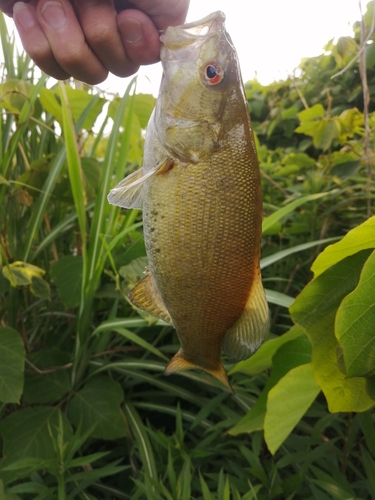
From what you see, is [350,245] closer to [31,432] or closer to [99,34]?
[99,34]

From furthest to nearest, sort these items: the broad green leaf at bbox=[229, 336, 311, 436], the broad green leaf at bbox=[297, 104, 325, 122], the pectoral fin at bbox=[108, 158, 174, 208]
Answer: the broad green leaf at bbox=[297, 104, 325, 122] → the broad green leaf at bbox=[229, 336, 311, 436] → the pectoral fin at bbox=[108, 158, 174, 208]

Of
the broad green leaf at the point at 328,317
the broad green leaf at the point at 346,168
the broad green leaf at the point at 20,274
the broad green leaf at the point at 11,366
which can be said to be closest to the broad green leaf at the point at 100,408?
the broad green leaf at the point at 11,366

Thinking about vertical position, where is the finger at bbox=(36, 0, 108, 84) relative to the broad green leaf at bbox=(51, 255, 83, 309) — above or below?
above

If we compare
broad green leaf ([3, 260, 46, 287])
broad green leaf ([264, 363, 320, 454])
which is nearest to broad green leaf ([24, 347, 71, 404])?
broad green leaf ([3, 260, 46, 287])

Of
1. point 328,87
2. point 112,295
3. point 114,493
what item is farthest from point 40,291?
point 328,87

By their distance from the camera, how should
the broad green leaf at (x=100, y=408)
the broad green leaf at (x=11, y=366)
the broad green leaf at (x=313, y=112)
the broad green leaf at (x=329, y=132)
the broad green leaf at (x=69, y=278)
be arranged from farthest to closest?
the broad green leaf at (x=313, y=112)
the broad green leaf at (x=329, y=132)
the broad green leaf at (x=69, y=278)
the broad green leaf at (x=100, y=408)
the broad green leaf at (x=11, y=366)

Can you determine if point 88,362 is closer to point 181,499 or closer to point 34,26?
point 181,499

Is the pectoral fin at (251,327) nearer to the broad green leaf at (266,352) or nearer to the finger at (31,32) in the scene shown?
the broad green leaf at (266,352)

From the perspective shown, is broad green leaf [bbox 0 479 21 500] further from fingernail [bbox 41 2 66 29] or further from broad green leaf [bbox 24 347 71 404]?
fingernail [bbox 41 2 66 29]
